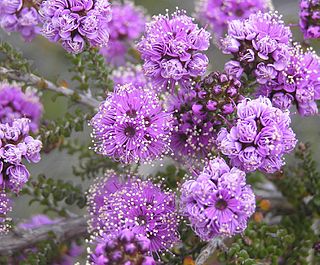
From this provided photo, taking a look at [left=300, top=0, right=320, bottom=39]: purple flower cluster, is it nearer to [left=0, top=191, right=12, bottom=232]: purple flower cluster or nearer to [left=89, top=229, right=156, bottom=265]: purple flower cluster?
[left=89, top=229, right=156, bottom=265]: purple flower cluster

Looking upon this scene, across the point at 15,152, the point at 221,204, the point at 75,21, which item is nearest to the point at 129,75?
the point at 75,21

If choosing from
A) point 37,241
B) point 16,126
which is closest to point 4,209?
point 16,126

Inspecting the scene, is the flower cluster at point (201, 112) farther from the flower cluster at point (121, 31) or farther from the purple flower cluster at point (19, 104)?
the flower cluster at point (121, 31)

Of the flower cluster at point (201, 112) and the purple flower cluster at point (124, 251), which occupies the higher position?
the flower cluster at point (201, 112)

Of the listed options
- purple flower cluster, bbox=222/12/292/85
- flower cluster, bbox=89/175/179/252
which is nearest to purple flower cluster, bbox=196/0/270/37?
purple flower cluster, bbox=222/12/292/85

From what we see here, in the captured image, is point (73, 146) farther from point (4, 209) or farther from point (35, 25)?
point (4, 209)

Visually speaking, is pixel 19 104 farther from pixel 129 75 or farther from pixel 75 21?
pixel 75 21


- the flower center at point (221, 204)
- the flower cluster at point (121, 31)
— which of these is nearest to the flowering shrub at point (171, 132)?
the flower center at point (221, 204)
